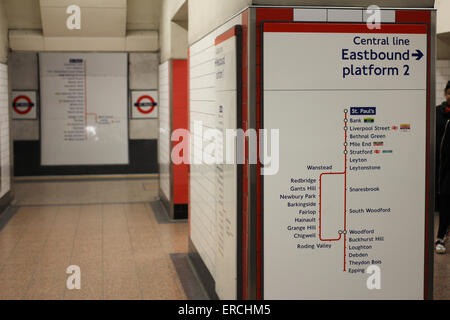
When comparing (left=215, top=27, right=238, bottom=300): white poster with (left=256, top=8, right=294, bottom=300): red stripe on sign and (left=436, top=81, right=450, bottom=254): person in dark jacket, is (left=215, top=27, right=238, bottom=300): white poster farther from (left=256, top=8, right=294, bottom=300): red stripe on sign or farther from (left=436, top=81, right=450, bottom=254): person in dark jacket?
(left=436, top=81, right=450, bottom=254): person in dark jacket

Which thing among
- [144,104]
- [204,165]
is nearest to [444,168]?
[204,165]

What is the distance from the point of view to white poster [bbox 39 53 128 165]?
35.7 ft

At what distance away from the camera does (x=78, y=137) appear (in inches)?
436

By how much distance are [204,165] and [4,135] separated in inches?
181

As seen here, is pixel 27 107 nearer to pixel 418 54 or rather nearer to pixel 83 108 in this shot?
pixel 83 108

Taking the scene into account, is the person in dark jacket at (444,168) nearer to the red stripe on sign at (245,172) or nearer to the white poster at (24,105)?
the red stripe on sign at (245,172)

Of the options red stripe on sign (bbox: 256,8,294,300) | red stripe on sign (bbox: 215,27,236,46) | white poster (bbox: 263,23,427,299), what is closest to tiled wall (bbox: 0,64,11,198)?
red stripe on sign (bbox: 215,27,236,46)

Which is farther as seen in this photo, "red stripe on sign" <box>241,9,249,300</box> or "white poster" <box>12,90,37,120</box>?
"white poster" <box>12,90,37,120</box>

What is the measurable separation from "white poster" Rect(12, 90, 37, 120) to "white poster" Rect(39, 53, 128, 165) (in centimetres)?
17

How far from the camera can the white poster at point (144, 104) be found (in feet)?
36.7

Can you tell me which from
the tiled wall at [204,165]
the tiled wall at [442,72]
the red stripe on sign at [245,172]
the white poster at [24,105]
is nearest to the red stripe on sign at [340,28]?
the red stripe on sign at [245,172]

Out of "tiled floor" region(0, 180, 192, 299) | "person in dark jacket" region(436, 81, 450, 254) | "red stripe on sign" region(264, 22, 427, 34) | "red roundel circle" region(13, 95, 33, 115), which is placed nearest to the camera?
"red stripe on sign" region(264, 22, 427, 34)

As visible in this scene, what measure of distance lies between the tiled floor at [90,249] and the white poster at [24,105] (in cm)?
229

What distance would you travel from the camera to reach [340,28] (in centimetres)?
304
